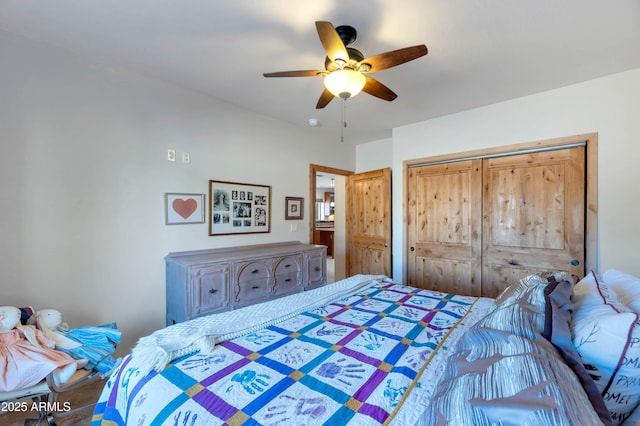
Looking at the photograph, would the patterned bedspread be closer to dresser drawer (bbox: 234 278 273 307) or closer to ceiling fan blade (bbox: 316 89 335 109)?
dresser drawer (bbox: 234 278 273 307)

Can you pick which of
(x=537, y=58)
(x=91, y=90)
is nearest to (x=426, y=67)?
(x=537, y=58)

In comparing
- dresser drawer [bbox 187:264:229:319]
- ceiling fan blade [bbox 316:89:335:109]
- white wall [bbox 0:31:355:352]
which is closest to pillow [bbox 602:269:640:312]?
ceiling fan blade [bbox 316:89:335:109]

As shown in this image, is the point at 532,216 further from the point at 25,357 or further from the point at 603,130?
the point at 25,357

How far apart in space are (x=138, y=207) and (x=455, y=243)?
11.2ft

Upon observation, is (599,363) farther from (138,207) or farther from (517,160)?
(138,207)

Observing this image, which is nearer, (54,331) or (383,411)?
(383,411)

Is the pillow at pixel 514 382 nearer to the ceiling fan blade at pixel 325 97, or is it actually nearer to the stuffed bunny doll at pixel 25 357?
the ceiling fan blade at pixel 325 97

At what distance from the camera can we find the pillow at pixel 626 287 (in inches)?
42.3

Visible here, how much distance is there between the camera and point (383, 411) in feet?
2.83

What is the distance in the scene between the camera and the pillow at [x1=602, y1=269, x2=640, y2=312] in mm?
1074

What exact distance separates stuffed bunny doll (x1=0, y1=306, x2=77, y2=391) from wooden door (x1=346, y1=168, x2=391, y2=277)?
345 centimetres

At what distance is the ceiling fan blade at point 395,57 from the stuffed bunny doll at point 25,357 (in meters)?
2.52

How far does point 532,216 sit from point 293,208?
274 cm

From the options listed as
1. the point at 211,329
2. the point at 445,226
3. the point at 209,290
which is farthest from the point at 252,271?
the point at 445,226
